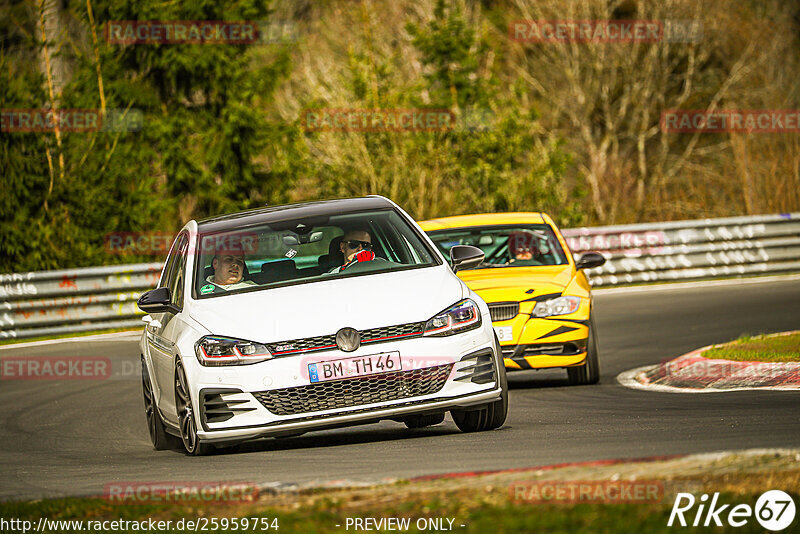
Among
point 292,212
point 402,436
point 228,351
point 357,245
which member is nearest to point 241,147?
point 292,212

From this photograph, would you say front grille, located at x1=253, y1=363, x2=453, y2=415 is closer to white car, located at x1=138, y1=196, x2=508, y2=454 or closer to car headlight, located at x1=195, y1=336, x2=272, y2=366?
white car, located at x1=138, y1=196, x2=508, y2=454

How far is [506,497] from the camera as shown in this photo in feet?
18.9

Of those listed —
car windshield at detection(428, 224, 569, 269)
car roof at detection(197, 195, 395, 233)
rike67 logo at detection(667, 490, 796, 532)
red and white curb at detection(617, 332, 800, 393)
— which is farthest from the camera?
car windshield at detection(428, 224, 569, 269)

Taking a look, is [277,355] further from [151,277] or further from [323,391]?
[151,277]

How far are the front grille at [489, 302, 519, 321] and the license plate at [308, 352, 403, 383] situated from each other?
13.9 feet

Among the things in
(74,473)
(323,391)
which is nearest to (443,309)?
(323,391)

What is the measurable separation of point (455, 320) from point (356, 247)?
1358 mm

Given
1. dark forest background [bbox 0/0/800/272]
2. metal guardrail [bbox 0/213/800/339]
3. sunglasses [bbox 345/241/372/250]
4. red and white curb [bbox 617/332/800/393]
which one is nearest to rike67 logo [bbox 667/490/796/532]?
sunglasses [bbox 345/241/372/250]

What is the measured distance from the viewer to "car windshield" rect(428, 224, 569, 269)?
519 inches

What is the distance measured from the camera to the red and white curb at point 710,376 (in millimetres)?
11078

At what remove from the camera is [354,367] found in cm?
795

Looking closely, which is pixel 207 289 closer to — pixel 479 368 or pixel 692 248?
pixel 479 368

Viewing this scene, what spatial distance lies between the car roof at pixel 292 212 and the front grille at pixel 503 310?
2.62 meters

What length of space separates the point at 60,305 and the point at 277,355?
13.6 metres
